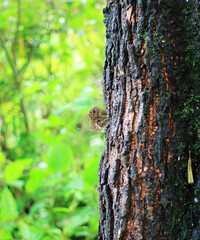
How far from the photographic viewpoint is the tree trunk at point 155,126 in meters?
0.60

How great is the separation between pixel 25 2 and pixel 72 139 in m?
1.46

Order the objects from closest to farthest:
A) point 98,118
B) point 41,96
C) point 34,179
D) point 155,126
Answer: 1. point 155,126
2. point 98,118
3. point 34,179
4. point 41,96

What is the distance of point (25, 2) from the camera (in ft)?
7.89

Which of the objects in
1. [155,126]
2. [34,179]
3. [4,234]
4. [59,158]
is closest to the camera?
[155,126]

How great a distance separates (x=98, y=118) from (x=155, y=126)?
8.5 inches

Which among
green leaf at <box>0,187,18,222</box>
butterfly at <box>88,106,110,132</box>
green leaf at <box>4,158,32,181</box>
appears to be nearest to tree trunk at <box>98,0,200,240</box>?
butterfly at <box>88,106,110,132</box>

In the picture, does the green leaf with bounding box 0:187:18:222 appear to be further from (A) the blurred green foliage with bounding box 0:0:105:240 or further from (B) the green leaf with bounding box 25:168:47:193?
(B) the green leaf with bounding box 25:168:47:193

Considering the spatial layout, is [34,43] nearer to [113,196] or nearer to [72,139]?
[72,139]

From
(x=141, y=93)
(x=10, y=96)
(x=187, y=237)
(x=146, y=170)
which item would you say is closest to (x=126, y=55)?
(x=141, y=93)

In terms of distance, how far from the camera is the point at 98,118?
77cm

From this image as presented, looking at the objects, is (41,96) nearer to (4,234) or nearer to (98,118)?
(4,234)

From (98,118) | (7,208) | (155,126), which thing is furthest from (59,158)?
(155,126)

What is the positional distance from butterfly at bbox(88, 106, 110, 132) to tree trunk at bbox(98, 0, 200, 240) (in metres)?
0.11

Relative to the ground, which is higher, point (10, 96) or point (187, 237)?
point (10, 96)
